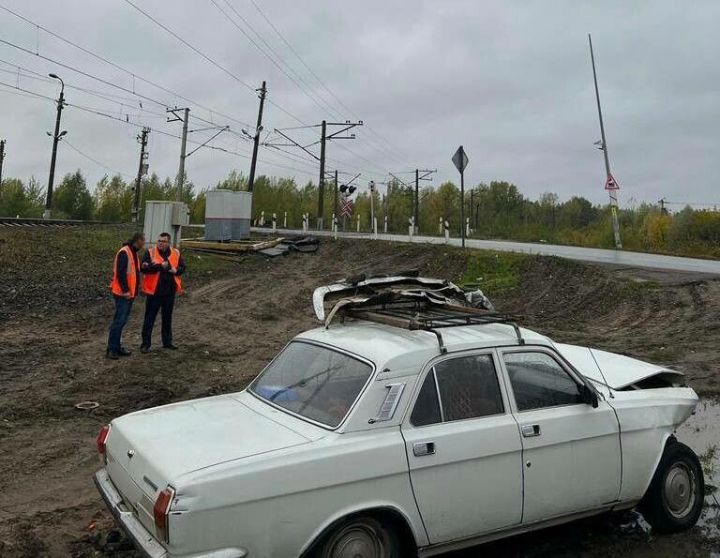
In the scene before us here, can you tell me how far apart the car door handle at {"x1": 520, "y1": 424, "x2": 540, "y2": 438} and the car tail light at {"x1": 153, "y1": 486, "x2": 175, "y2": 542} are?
83.3 inches

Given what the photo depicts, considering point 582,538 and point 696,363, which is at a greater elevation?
point 696,363

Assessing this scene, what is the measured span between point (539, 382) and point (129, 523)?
2647mm

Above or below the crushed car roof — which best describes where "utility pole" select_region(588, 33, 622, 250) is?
above

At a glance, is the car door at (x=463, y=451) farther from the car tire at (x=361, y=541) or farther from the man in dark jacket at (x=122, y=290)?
the man in dark jacket at (x=122, y=290)

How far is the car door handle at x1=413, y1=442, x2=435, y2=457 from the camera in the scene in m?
3.66

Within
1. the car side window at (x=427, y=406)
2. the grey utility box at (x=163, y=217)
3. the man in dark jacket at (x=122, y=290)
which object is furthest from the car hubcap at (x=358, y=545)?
the grey utility box at (x=163, y=217)

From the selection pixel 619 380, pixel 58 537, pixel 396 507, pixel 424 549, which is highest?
pixel 619 380

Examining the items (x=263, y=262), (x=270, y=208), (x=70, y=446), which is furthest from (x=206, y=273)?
(x=270, y=208)

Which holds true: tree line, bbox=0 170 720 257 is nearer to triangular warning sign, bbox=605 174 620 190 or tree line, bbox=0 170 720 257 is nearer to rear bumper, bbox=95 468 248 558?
triangular warning sign, bbox=605 174 620 190

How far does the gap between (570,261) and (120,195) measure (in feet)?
196

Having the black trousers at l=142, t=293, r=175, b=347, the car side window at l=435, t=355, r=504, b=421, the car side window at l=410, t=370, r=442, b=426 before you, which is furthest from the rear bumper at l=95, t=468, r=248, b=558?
the black trousers at l=142, t=293, r=175, b=347

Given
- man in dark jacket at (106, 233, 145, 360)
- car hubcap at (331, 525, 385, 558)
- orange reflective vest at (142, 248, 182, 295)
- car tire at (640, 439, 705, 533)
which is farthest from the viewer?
orange reflective vest at (142, 248, 182, 295)

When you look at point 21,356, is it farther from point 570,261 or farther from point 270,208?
point 270,208

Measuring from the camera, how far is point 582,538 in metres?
4.57
